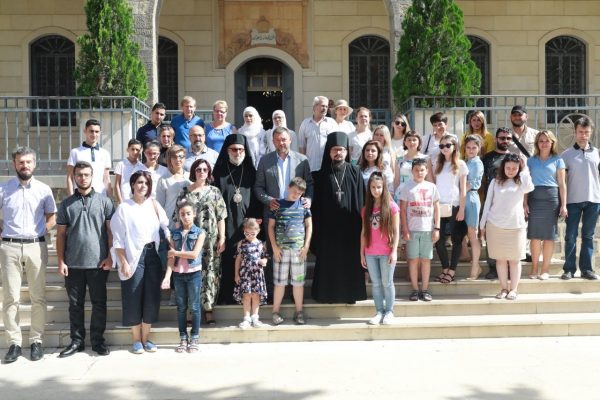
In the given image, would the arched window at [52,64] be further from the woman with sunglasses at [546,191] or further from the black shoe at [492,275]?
the woman with sunglasses at [546,191]

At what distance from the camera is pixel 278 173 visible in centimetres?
745

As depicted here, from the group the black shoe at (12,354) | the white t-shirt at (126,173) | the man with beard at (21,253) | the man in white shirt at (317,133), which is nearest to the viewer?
the black shoe at (12,354)

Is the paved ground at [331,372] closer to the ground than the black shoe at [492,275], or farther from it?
closer to the ground

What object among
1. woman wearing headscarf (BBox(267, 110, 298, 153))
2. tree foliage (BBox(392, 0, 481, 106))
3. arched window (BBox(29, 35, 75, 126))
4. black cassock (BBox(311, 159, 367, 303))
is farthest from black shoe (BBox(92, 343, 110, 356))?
arched window (BBox(29, 35, 75, 126))

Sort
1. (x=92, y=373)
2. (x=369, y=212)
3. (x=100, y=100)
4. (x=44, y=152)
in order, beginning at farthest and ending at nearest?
1. (x=44, y=152)
2. (x=100, y=100)
3. (x=369, y=212)
4. (x=92, y=373)

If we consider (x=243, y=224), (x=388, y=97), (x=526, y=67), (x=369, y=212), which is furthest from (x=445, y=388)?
(x=526, y=67)

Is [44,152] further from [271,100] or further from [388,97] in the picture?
[388,97]

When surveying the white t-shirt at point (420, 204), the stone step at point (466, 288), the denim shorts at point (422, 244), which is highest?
the white t-shirt at point (420, 204)

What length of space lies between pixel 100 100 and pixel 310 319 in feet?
16.9

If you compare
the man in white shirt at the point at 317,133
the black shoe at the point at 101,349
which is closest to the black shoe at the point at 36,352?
the black shoe at the point at 101,349

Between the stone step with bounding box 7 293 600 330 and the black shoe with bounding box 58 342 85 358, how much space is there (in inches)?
28.0

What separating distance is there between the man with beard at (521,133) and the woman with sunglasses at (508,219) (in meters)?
0.71

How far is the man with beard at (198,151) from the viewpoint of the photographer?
7629 millimetres

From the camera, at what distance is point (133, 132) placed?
409 inches
